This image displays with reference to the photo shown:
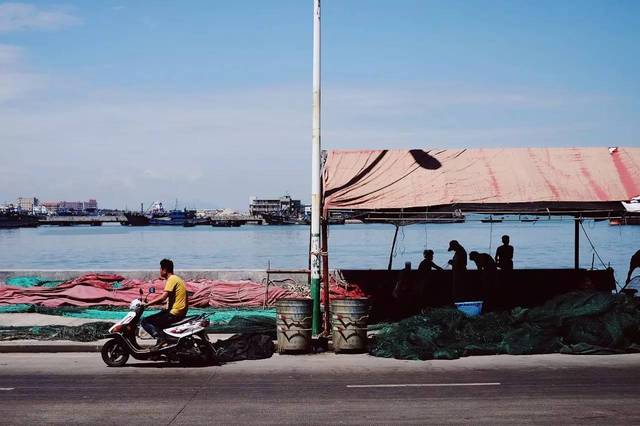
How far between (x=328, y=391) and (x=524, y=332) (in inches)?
220

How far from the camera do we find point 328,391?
11438 mm

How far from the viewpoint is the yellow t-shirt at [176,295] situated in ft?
46.3

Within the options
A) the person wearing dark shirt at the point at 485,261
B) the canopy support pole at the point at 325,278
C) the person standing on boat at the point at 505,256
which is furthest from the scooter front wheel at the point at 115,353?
the person standing on boat at the point at 505,256

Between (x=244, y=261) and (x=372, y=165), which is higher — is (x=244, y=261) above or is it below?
below

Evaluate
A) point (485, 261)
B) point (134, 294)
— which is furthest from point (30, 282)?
point (485, 261)

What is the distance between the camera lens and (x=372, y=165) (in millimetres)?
19172

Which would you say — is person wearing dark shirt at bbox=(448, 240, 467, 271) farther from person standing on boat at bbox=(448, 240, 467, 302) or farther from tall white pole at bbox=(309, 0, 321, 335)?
tall white pole at bbox=(309, 0, 321, 335)

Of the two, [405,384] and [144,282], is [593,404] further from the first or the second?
[144,282]

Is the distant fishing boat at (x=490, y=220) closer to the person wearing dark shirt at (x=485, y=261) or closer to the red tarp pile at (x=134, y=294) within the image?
the person wearing dark shirt at (x=485, y=261)

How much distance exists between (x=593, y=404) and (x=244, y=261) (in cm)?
7178

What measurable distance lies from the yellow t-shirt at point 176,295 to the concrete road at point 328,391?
95cm

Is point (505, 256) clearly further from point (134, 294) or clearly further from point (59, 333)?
point (59, 333)

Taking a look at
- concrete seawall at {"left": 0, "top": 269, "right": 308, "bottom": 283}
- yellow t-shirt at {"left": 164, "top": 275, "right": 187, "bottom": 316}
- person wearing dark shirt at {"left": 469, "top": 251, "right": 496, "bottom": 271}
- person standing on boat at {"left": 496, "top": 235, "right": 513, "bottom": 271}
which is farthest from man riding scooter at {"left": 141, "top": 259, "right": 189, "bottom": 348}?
person standing on boat at {"left": 496, "top": 235, "right": 513, "bottom": 271}

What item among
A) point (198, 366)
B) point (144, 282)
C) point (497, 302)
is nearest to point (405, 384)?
point (198, 366)
